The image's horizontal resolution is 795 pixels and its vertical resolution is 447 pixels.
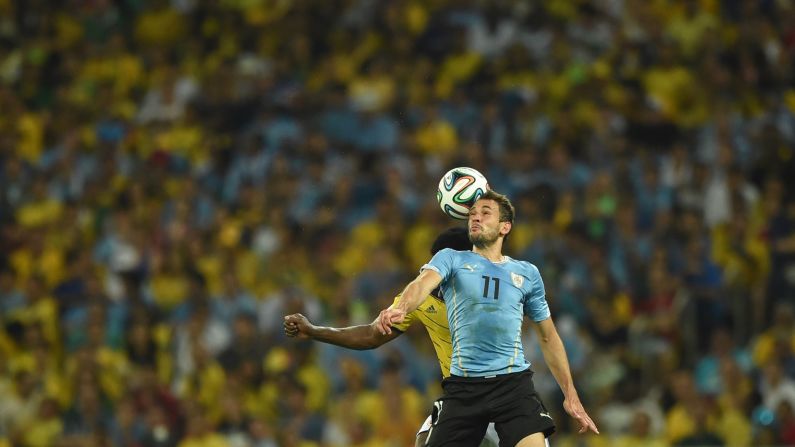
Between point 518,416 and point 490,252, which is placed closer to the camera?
point 518,416

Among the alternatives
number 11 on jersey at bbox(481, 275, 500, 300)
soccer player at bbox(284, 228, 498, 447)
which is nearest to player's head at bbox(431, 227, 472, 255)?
soccer player at bbox(284, 228, 498, 447)

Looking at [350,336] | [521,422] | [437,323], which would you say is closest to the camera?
[521,422]

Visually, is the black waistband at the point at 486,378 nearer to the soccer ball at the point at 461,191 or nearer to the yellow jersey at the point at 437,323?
the yellow jersey at the point at 437,323

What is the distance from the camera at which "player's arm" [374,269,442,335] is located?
662cm

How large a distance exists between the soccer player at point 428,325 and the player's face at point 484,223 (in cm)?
38

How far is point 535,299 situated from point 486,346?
415 mm

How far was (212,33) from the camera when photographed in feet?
57.4

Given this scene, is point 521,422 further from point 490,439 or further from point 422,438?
point 422,438

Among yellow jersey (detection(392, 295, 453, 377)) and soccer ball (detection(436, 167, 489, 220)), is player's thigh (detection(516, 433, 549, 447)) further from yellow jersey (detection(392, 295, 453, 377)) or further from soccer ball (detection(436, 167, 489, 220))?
soccer ball (detection(436, 167, 489, 220))

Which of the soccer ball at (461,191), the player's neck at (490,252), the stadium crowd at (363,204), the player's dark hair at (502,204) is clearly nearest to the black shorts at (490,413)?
the player's neck at (490,252)

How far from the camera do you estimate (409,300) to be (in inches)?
270

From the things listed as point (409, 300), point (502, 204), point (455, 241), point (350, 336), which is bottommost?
point (350, 336)

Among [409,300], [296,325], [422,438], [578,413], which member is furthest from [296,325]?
[578,413]

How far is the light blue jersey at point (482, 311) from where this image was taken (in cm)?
730
